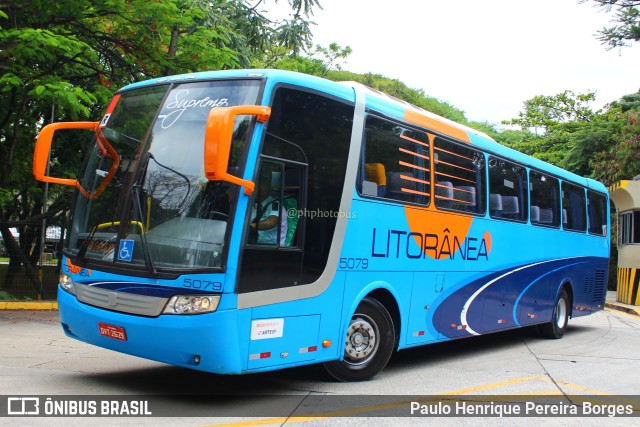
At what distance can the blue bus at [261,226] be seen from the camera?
6.00 meters

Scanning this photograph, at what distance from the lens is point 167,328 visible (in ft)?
19.6

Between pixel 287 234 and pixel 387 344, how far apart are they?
2.30 metres

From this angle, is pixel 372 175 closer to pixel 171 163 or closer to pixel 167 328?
pixel 171 163

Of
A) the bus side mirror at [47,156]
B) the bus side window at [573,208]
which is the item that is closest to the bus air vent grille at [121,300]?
the bus side mirror at [47,156]

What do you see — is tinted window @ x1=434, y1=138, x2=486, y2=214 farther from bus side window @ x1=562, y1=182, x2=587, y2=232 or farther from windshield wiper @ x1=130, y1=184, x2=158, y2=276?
windshield wiper @ x1=130, y1=184, x2=158, y2=276

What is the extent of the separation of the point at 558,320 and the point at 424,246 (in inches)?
238

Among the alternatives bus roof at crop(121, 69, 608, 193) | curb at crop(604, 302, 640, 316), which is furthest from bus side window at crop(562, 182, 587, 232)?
curb at crop(604, 302, 640, 316)

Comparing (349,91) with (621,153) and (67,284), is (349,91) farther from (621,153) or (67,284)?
(621,153)

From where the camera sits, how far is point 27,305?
13.8m

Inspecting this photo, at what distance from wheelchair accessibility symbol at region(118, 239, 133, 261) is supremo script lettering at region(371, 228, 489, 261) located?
285 cm

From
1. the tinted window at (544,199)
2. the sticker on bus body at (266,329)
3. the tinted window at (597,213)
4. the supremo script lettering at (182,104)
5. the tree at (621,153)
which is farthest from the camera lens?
the tree at (621,153)

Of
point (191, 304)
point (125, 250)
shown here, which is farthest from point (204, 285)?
point (125, 250)

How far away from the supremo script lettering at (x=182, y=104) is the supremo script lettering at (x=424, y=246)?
8.17 feet

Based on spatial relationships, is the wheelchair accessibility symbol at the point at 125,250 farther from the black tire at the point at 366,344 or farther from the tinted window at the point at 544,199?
the tinted window at the point at 544,199
